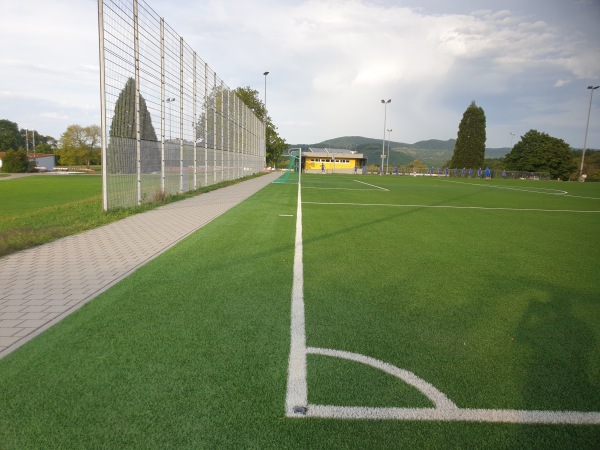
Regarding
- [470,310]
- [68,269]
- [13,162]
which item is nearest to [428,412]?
[470,310]

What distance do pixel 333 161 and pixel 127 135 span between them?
66822mm

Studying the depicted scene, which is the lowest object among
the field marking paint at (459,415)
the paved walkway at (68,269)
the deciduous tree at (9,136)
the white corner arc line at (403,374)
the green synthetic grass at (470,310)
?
the paved walkway at (68,269)

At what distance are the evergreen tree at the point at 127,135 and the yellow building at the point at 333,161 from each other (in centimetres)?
6313

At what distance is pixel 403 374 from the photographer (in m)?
2.96

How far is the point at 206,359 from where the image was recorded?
10.2 ft

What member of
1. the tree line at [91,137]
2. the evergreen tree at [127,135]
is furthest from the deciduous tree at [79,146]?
the evergreen tree at [127,135]

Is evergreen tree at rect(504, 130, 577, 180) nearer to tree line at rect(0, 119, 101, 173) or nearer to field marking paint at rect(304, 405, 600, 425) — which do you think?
tree line at rect(0, 119, 101, 173)

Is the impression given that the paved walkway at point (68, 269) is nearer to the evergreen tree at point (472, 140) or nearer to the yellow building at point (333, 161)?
the yellow building at point (333, 161)

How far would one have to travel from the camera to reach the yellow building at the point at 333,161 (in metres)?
76.3

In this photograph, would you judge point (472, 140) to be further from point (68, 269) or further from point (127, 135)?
point (68, 269)

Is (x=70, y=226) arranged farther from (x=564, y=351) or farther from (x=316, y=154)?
(x=316, y=154)

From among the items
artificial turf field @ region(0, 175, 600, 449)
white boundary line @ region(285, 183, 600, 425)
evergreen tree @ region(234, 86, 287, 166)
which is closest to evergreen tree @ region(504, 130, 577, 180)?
evergreen tree @ region(234, 86, 287, 166)

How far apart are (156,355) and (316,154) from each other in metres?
75.6

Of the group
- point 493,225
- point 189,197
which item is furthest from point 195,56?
point 493,225
